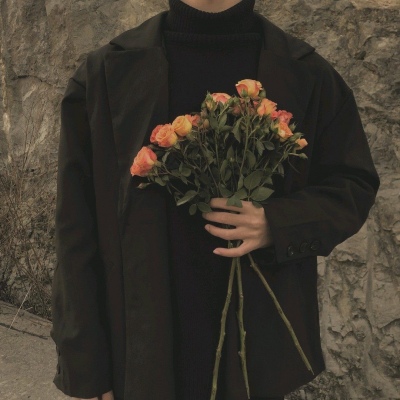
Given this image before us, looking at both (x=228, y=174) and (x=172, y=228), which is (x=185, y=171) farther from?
(x=172, y=228)

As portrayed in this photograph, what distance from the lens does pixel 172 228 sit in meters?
1.51

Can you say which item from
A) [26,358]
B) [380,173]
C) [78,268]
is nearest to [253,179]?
[78,268]

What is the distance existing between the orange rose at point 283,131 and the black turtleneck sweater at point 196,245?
0.83ft

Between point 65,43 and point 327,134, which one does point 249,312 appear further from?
point 65,43

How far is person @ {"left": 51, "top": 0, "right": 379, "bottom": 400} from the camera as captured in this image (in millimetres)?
1482

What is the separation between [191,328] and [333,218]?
0.42 meters

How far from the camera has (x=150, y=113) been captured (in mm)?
1483

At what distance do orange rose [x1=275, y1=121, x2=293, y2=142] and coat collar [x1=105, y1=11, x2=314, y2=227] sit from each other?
0.64ft

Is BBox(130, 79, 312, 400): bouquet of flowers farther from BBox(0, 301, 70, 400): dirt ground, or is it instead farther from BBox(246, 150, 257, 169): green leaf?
BBox(0, 301, 70, 400): dirt ground

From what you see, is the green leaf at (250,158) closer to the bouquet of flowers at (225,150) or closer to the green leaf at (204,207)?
the bouquet of flowers at (225,150)

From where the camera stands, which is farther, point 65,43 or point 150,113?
point 65,43

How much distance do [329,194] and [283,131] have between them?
0.91 feet

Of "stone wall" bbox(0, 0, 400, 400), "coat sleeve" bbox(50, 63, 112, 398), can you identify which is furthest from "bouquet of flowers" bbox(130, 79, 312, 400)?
"stone wall" bbox(0, 0, 400, 400)

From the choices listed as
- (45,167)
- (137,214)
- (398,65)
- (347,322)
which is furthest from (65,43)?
(137,214)
